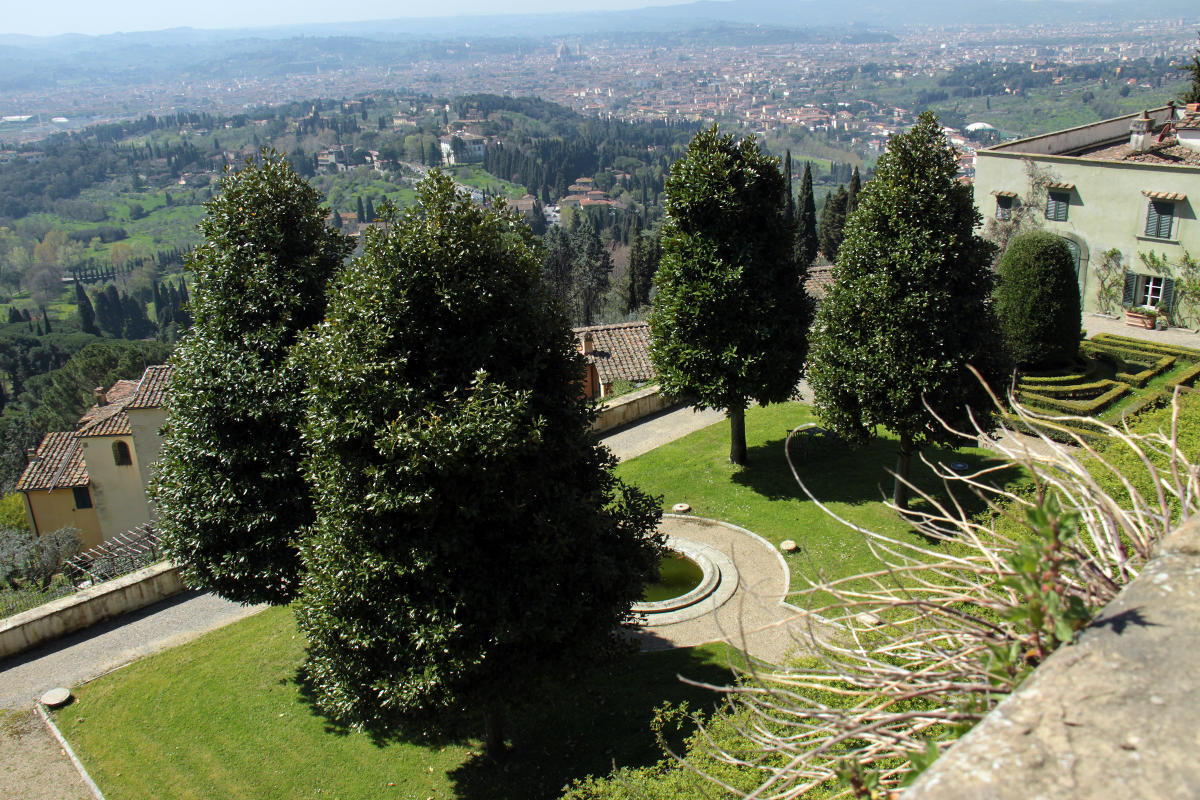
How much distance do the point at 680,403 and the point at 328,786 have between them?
16.1 meters

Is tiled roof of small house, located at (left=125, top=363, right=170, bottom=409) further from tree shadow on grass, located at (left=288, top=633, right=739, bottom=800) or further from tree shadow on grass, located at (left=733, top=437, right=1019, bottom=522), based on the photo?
tree shadow on grass, located at (left=733, top=437, right=1019, bottom=522)

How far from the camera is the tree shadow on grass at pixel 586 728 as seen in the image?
10.9 meters

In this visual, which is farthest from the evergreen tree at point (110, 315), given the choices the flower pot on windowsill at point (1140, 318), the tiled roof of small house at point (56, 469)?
the flower pot on windowsill at point (1140, 318)

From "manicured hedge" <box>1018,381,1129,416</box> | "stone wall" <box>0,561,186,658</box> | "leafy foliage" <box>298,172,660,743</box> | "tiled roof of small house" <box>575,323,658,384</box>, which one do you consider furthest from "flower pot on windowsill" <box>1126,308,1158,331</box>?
"stone wall" <box>0,561,186,658</box>

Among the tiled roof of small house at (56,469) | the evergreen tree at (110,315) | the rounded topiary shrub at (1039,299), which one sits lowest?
the evergreen tree at (110,315)

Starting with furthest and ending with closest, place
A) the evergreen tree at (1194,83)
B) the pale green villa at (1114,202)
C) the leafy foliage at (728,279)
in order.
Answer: the evergreen tree at (1194,83) < the pale green villa at (1114,202) < the leafy foliage at (728,279)

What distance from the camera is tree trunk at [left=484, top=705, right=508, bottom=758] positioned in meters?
11.3

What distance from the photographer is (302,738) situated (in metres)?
12.4

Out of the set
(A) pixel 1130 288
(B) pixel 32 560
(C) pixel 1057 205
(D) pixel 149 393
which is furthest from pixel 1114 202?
(B) pixel 32 560

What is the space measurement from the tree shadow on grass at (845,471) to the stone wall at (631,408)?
13.4 feet

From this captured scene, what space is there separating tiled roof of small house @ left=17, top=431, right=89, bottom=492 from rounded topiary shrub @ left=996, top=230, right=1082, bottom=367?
3445 centimetres

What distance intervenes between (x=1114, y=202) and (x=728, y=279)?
72.4 ft

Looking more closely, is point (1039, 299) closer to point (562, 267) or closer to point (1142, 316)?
point (1142, 316)

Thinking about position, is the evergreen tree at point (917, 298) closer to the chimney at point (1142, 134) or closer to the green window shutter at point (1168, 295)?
the green window shutter at point (1168, 295)
